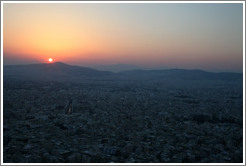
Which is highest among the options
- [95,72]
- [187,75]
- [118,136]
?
[95,72]

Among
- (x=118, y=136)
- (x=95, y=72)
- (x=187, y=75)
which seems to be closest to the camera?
(x=118, y=136)

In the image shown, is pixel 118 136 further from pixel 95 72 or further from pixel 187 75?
pixel 95 72

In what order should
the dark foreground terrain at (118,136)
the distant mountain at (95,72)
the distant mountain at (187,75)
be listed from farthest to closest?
the distant mountain at (95,72) → the distant mountain at (187,75) → the dark foreground terrain at (118,136)

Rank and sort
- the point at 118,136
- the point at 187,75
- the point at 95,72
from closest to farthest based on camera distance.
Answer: the point at 118,136
the point at 187,75
the point at 95,72

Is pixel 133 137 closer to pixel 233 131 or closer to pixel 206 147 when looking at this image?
→ pixel 206 147

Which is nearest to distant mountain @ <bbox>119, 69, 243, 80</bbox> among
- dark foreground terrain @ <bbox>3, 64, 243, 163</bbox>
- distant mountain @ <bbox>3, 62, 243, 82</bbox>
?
distant mountain @ <bbox>3, 62, 243, 82</bbox>

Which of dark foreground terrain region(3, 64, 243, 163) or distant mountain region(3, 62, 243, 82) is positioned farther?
distant mountain region(3, 62, 243, 82)

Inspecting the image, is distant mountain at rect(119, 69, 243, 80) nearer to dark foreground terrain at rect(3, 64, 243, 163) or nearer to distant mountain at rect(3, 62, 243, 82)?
distant mountain at rect(3, 62, 243, 82)

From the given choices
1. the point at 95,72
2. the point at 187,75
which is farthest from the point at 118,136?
the point at 95,72

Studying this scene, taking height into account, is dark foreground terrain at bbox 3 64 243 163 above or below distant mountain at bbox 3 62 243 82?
below

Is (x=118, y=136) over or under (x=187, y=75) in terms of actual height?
under

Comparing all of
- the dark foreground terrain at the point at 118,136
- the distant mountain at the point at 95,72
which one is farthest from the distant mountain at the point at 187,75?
the dark foreground terrain at the point at 118,136

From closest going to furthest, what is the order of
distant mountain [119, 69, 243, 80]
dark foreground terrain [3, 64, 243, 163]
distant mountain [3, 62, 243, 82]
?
dark foreground terrain [3, 64, 243, 163], distant mountain [119, 69, 243, 80], distant mountain [3, 62, 243, 82]

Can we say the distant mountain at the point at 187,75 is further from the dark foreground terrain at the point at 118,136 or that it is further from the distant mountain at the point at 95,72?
the dark foreground terrain at the point at 118,136
